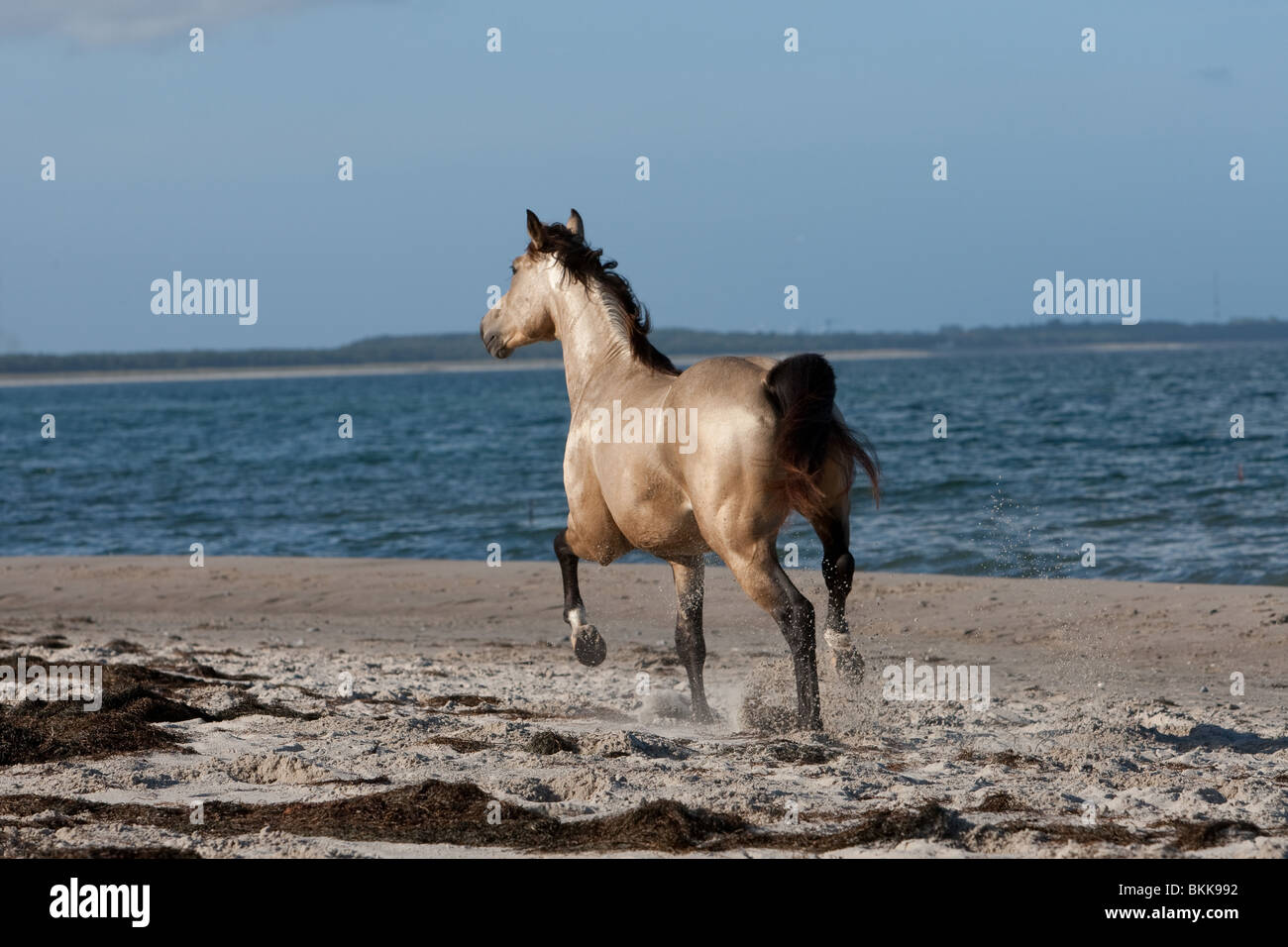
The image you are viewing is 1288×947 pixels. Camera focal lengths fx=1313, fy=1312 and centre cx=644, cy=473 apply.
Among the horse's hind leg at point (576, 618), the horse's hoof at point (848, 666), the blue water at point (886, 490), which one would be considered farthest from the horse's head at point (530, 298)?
the horse's hoof at point (848, 666)

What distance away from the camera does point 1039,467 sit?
23656mm

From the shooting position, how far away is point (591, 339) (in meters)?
7.65

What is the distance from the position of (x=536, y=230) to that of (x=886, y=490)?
14.6 metres

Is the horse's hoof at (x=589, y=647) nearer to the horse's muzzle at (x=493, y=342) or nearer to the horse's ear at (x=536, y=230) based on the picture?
the horse's muzzle at (x=493, y=342)

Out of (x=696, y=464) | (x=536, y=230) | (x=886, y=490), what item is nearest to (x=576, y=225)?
(x=536, y=230)

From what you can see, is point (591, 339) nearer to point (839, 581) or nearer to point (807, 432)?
point (807, 432)

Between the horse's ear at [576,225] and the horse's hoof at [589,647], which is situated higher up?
the horse's ear at [576,225]

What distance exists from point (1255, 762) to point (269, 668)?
6.34m

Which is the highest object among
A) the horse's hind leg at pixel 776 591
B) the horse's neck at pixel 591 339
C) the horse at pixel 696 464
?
the horse's neck at pixel 591 339

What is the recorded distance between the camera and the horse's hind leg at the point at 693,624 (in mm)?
7449

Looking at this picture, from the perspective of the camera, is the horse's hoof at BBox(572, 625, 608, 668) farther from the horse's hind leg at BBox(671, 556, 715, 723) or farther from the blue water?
the blue water

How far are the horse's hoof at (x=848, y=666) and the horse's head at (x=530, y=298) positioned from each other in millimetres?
2824
